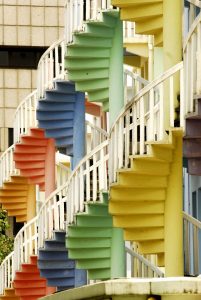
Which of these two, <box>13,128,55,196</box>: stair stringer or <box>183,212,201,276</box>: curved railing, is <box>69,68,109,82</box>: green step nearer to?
<box>183,212,201,276</box>: curved railing

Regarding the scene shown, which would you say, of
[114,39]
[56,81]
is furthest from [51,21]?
[114,39]

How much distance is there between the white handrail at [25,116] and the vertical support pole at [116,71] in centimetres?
887

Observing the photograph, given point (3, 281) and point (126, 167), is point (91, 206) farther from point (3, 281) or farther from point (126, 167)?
point (3, 281)

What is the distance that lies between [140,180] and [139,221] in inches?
32.5

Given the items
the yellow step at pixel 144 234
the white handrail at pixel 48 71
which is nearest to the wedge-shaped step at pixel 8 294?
the white handrail at pixel 48 71

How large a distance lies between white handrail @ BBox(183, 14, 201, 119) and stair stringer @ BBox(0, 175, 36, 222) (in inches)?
882

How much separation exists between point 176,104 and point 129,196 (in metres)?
2.35

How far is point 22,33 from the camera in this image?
63625 millimetres

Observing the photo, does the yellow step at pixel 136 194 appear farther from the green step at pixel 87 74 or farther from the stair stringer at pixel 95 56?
the green step at pixel 87 74

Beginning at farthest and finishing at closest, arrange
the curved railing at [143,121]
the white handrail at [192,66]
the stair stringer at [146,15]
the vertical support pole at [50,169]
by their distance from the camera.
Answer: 1. the vertical support pole at [50,169]
2. the stair stringer at [146,15]
3. the curved railing at [143,121]
4. the white handrail at [192,66]

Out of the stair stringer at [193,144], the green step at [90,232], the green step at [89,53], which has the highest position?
the green step at [89,53]

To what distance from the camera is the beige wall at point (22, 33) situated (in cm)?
6312

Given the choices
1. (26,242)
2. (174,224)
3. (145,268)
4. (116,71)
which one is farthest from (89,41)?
(26,242)

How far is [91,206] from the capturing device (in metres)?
28.9
